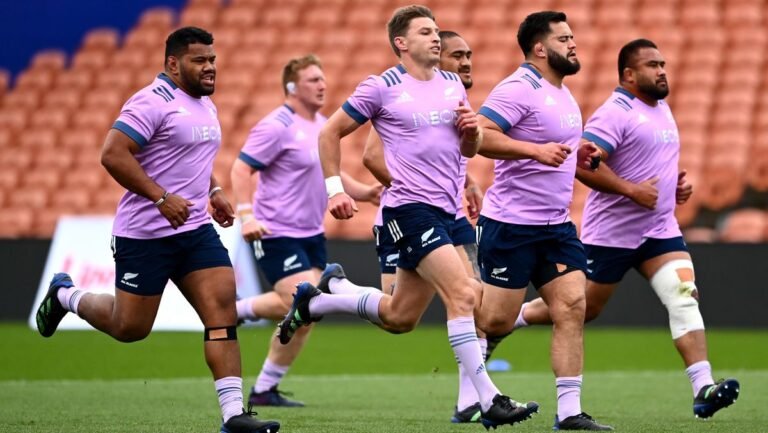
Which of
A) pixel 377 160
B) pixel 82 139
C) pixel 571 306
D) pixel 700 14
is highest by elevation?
pixel 700 14

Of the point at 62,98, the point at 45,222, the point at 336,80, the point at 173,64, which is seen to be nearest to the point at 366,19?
the point at 336,80

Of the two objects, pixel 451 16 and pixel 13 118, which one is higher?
pixel 451 16

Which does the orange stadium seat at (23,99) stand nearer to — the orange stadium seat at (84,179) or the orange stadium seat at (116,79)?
the orange stadium seat at (116,79)

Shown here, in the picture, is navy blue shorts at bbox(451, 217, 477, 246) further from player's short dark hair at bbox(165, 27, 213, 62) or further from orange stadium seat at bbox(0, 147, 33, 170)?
orange stadium seat at bbox(0, 147, 33, 170)

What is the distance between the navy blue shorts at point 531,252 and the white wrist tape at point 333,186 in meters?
1.08

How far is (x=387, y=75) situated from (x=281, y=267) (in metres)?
2.85

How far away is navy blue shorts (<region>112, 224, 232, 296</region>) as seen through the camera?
23.9ft

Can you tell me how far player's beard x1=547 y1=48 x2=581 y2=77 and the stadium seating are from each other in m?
9.73

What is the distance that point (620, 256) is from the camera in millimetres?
8703

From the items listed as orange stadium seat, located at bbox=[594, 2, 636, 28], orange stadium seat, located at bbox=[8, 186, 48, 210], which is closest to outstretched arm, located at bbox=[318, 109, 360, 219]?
orange stadium seat, located at bbox=[8, 186, 48, 210]

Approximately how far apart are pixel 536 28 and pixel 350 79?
15.5 meters

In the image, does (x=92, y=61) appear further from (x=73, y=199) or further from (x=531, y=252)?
(x=531, y=252)

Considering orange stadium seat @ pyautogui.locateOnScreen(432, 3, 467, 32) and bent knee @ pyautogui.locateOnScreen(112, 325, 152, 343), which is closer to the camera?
bent knee @ pyautogui.locateOnScreen(112, 325, 152, 343)

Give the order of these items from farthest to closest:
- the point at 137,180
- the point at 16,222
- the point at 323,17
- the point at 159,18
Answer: the point at 159,18 → the point at 323,17 → the point at 16,222 → the point at 137,180
